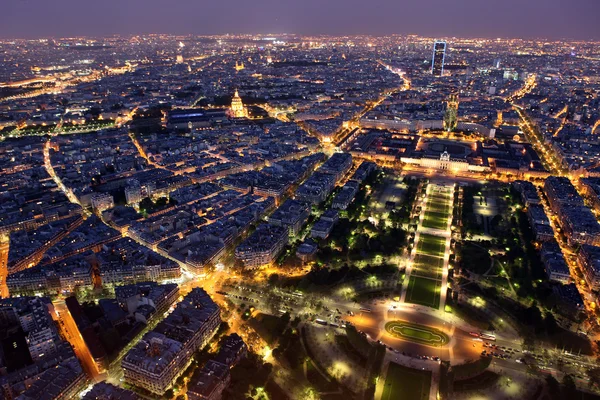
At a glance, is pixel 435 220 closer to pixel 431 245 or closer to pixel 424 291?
pixel 431 245

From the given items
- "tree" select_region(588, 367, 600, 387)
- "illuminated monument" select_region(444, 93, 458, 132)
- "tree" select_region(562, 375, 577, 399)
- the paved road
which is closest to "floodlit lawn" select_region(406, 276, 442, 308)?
"tree" select_region(562, 375, 577, 399)

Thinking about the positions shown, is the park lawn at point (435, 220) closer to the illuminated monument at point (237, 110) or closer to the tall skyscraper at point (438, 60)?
the illuminated monument at point (237, 110)

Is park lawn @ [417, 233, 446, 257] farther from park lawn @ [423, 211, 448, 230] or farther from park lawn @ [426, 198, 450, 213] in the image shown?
park lawn @ [426, 198, 450, 213]

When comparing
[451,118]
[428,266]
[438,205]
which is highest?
[451,118]

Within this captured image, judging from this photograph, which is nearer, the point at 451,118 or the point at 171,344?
the point at 171,344

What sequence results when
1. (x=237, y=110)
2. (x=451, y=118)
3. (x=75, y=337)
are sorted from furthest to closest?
(x=237, y=110)
(x=451, y=118)
(x=75, y=337)

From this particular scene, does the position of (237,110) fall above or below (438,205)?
above

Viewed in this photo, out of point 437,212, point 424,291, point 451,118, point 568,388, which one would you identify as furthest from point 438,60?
point 568,388
